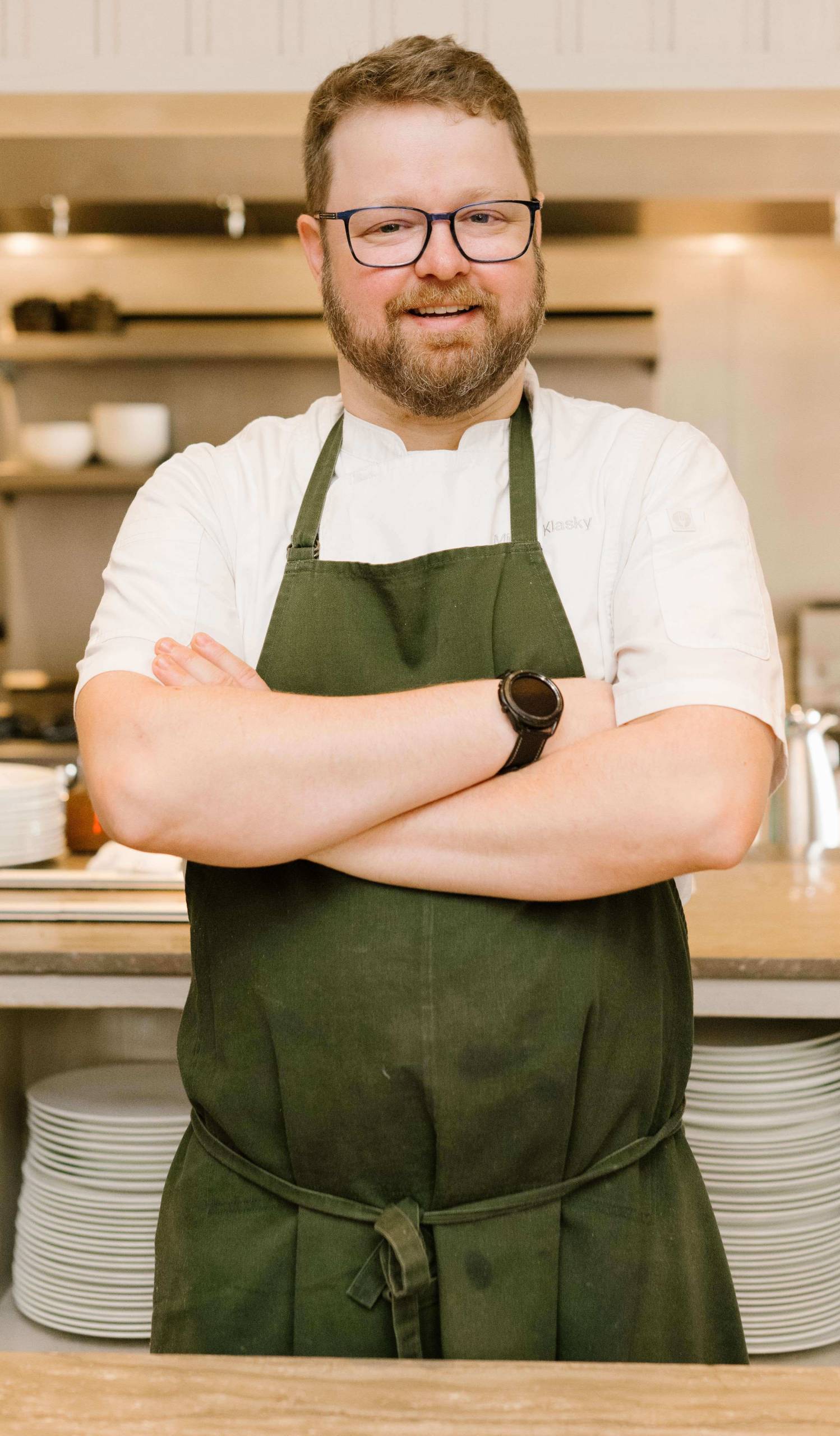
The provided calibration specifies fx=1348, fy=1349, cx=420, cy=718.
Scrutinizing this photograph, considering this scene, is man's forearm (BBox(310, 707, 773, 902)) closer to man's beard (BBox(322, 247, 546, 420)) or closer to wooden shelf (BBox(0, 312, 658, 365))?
man's beard (BBox(322, 247, 546, 420))

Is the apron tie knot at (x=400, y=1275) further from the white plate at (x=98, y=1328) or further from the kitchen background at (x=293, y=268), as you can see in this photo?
the white plate at (x=98, y=1328)

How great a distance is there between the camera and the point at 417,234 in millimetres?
1269

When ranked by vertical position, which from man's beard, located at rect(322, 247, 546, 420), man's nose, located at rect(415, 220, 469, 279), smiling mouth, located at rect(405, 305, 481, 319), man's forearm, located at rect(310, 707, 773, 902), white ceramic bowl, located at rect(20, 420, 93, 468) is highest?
man's nose, located at rect(415, 220, 469, 279)

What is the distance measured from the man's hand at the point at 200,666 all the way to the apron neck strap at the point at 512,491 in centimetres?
14

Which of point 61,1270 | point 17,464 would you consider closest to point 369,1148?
point 61,1270

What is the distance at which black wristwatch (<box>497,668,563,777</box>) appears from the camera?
Answer: 117 centimetres

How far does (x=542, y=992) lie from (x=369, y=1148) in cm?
21

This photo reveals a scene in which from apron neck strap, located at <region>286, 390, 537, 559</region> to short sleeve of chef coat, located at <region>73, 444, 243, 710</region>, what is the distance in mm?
73

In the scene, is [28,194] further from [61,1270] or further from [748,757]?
[748,757]

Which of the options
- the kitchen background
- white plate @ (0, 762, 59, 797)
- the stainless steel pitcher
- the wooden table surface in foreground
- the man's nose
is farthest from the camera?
the kitchen background

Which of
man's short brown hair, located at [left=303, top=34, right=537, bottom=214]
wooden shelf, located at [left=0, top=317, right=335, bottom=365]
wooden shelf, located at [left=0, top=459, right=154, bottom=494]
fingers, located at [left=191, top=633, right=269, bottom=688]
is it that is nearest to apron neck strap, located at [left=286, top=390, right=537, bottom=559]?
fingers, located at [left=191, top=633, right=269, bottom=688]

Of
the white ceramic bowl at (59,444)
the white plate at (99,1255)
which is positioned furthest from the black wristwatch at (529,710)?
the white ceramic bowl at (59,444)

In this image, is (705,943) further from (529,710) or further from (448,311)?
(448,311)

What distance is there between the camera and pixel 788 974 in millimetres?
1721
